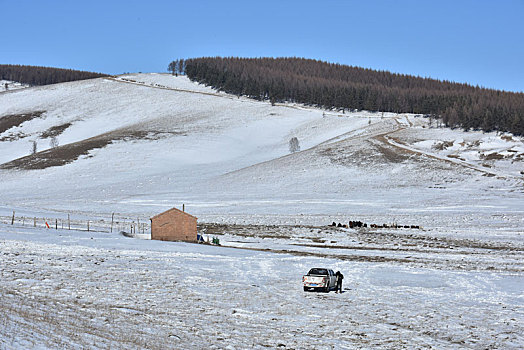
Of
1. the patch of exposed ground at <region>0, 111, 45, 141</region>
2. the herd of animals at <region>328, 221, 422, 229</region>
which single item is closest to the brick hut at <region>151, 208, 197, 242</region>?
the herd of animals at <region>328, 221, 422, 229</region>

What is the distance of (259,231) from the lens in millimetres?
60188

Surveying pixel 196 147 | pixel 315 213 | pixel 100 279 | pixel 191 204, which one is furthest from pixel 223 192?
pixel 100 279

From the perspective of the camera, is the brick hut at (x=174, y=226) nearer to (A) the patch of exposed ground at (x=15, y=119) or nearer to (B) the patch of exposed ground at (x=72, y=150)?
(B) the patch of exposed ground at (x=72, y=150)

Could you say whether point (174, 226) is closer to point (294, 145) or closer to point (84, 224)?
point (84, 224)

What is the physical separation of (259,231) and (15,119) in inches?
5352

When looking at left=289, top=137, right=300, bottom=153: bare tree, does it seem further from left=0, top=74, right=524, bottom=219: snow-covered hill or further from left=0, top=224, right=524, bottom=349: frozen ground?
left=0, top=224, right=524, bottom=349: frozen ground

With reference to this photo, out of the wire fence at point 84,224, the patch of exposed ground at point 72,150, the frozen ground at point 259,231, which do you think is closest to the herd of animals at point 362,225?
the frozen ground at point 259,231

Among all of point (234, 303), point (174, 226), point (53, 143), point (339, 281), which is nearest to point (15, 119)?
point (53, 143)

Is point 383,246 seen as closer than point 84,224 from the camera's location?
Yes

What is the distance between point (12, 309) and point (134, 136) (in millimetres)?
131508

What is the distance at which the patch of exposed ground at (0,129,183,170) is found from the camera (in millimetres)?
119562

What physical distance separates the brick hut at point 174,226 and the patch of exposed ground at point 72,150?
74.0 m

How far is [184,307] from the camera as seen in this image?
20750 millimetres

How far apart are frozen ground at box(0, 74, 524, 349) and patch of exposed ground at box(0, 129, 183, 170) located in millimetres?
928
